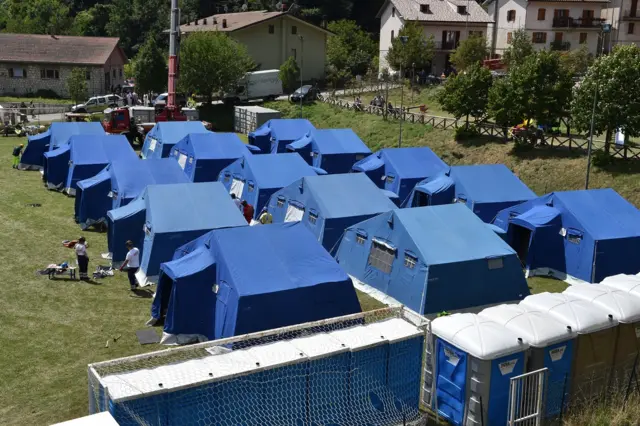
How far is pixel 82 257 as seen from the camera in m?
14.7

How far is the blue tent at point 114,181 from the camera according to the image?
18.4m

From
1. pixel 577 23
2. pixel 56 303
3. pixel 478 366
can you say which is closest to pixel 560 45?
pixel 577 23

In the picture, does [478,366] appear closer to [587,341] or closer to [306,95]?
[587,341]

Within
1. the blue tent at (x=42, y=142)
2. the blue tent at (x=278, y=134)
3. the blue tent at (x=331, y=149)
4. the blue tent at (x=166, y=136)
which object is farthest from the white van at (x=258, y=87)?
the blue tent at (x=331, y=149)

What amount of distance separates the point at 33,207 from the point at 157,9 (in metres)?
56.1

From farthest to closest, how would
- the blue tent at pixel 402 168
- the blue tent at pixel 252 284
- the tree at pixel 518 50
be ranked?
the tree at pixel 518 50 → the blue tent at pixel 402 168 → the blue tent at pixel 252 284

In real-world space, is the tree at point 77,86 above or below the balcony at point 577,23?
below

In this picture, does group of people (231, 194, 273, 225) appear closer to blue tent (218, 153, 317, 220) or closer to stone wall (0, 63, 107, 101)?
blue tent (218, 153, 317, 220)

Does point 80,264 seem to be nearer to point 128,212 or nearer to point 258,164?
point 128,212

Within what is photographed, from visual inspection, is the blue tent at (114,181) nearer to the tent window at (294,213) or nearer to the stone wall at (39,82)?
the tent window at (294,213)

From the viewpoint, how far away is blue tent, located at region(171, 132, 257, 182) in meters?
23.8

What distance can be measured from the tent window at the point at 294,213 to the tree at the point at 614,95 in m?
10.7

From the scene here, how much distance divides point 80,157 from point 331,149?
30.4 ft

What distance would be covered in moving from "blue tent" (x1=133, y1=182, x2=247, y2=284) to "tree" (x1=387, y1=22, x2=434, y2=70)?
3394cm
